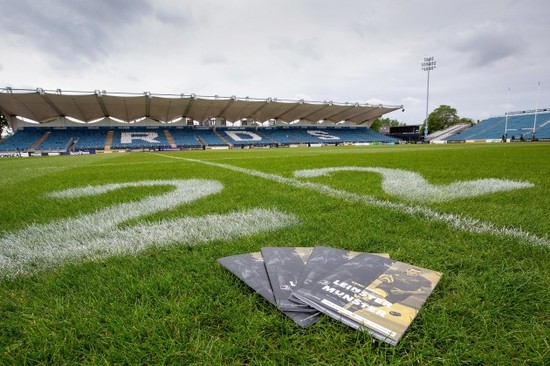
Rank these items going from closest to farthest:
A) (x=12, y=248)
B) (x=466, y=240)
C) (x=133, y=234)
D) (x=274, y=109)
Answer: (x=466, y=240), (x=12, y=248), (x=133, y=234), (x=274, y=109)

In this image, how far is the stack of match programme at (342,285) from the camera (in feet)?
3.14

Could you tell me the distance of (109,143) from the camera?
33.6m

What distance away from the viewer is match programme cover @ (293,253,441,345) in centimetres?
93

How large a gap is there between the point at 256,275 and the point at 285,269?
137 millimetres

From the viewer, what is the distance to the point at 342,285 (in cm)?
114

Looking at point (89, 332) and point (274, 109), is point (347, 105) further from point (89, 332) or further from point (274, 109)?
point (89, 332)

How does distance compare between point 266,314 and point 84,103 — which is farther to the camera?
point 84,103

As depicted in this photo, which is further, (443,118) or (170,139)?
(443,118)

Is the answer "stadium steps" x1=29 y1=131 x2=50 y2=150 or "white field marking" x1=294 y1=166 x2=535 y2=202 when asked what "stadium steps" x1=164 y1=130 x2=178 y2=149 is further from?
"white field marking" x1=294 y1=166 x2=535 y2=202

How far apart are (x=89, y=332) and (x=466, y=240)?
6.24 ft

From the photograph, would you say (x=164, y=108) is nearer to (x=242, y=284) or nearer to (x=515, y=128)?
(x=242, y=284)

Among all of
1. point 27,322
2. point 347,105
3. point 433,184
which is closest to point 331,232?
point 27,322

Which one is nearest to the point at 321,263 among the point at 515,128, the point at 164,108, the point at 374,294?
the point at 374,294

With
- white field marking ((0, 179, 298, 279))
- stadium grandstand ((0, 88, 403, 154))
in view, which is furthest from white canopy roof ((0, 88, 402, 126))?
white field marking ((0, 179, 298, 279))
